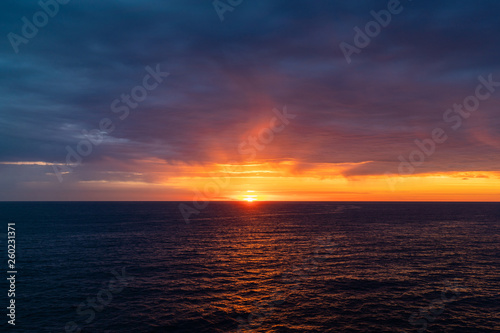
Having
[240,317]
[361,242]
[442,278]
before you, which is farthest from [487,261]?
[240,317]

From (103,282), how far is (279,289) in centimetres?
2926

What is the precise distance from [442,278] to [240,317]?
3780 cm

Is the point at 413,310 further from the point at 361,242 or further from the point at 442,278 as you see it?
the point at 361,242

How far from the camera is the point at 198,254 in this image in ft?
240

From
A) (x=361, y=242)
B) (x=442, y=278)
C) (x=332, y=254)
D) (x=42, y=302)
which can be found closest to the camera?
(x=42, y=302)

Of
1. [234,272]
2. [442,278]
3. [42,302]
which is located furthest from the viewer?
[234,272]

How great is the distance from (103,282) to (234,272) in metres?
22.8

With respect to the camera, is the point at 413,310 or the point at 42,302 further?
the point at 42,302

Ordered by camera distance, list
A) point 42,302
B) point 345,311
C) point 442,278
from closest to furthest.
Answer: point 345,311 < point 42,302 < point 442,278

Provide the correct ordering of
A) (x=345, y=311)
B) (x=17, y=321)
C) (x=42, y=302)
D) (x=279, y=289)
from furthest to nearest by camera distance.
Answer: (x=279, y=289) → (x=42, y=302) → (x=345, y=311) → (x=17, y=321)

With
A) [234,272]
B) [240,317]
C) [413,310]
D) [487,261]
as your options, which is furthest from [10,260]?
[487,261]

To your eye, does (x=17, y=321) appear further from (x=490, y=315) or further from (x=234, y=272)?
(x=490, y=315)

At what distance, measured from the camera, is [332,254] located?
71.9 meters

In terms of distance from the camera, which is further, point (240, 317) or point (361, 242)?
point (361, 242)
